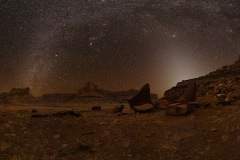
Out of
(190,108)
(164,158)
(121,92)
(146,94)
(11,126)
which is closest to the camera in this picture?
(164,158)

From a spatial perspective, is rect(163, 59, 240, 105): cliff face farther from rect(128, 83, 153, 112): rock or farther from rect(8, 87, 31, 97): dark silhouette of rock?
rect(8, 87, 31, 97): dark silhouette of rock

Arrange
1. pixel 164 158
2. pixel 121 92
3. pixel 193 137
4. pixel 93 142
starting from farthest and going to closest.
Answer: pixel 121 92, pixel 93 142, pixel 193 137, pixel 164 158

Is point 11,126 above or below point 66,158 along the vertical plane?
above

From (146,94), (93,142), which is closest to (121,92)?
(146,94)

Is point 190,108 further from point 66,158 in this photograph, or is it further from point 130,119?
point 66,158

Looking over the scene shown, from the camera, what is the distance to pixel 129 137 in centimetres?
1453

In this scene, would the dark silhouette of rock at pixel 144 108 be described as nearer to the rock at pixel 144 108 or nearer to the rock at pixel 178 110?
the rock at pixel 144 108

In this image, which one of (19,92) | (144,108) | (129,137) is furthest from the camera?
(19,92)

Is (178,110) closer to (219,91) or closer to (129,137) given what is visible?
(129,137)

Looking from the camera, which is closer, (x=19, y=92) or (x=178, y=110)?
(x=178, y=110)

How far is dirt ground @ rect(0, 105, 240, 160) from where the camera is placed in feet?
38.8

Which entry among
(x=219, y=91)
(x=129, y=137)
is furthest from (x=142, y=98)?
(x=129, y=137)

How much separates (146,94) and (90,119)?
5.00 meters

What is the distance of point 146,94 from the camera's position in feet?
73.9
